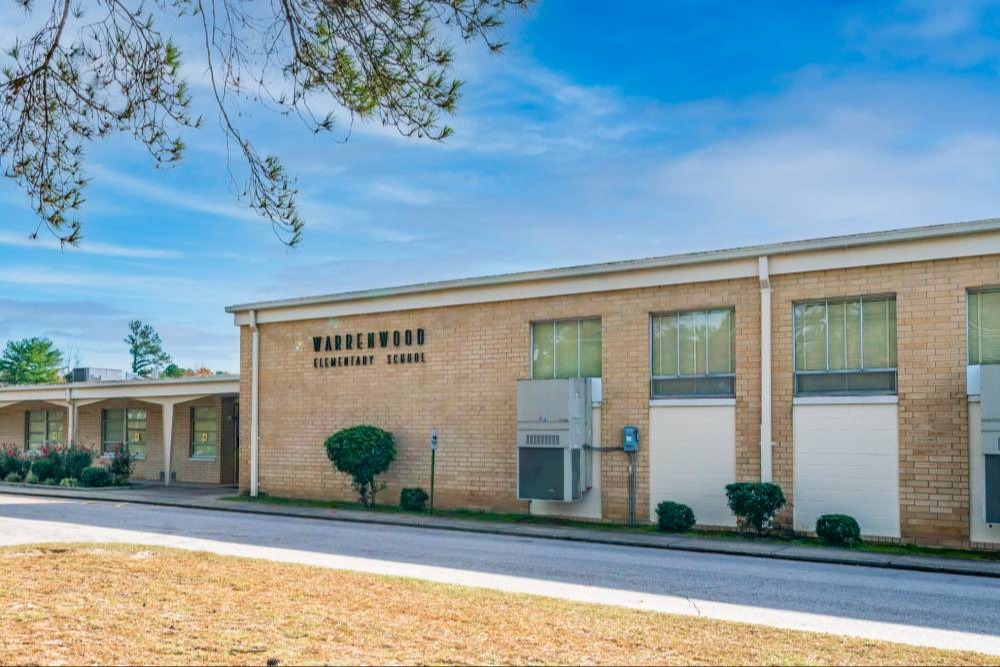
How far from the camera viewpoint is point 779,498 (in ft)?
59.6

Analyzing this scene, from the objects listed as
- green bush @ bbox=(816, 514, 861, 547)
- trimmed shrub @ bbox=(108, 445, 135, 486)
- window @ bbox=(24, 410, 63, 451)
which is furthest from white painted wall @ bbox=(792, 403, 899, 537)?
window @ bbox=(24, 410, 63, 451)

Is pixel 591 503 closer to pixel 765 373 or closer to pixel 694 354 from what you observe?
pixel 694 354

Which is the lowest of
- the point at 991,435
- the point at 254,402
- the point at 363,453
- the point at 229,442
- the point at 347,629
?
the point at 347,629

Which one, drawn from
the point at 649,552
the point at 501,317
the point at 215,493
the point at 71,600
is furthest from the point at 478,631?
the point at 215,493

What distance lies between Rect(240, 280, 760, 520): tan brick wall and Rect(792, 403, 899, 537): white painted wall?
1.01 meters

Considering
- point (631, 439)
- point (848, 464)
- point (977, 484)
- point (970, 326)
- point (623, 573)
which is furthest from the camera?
point (631, 439)

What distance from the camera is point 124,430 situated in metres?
37.5

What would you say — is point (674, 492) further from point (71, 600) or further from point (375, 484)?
point (71, 600)

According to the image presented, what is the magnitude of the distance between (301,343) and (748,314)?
12.4m

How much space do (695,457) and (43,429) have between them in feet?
101

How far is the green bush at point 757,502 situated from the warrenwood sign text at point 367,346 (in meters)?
8.79

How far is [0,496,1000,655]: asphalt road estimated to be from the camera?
1066 centimetres

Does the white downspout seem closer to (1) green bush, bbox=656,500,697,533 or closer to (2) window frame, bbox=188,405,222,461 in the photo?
(1) green bush, bbox=656,500,697,533

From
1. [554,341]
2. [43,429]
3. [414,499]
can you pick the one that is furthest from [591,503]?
[43,429]
